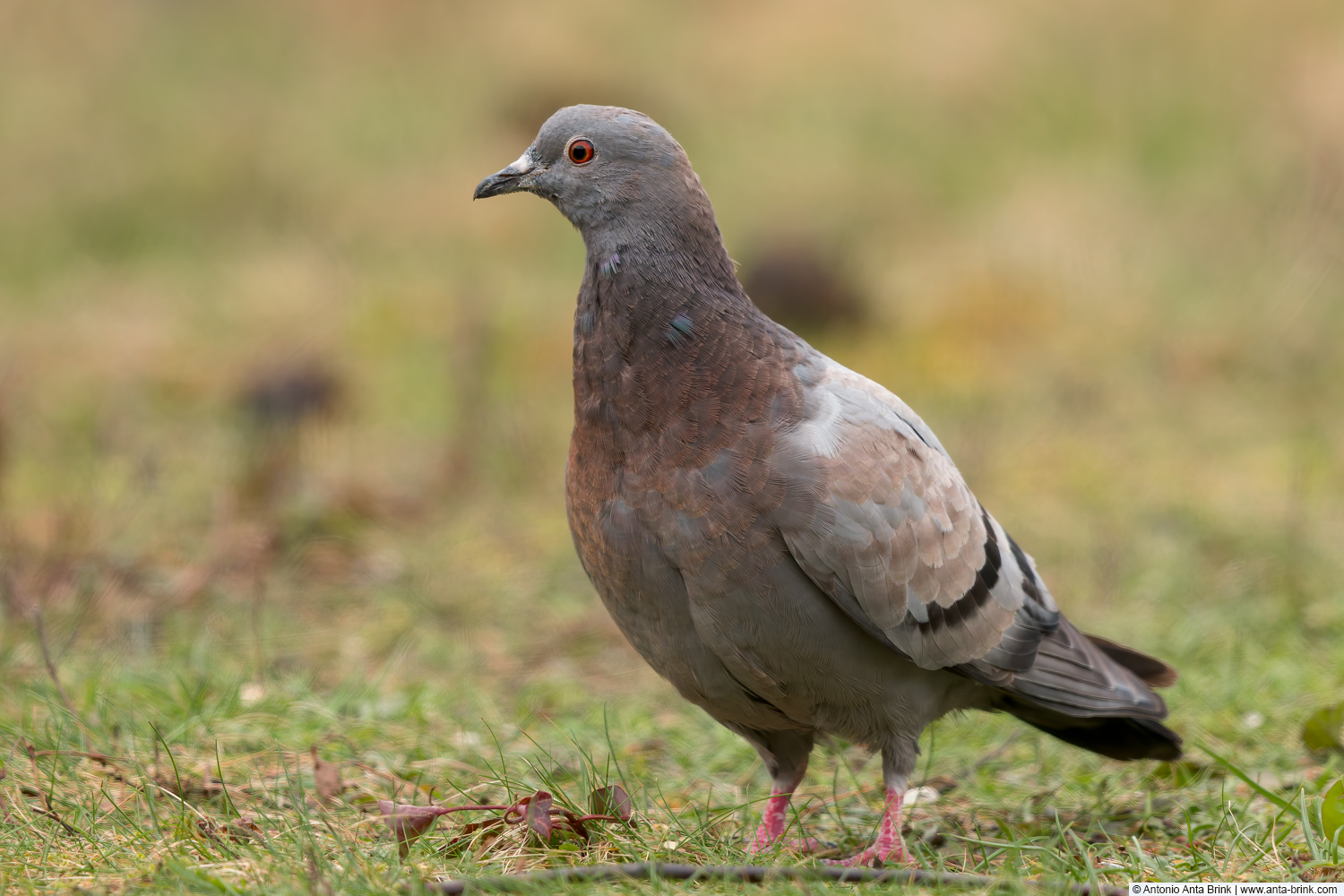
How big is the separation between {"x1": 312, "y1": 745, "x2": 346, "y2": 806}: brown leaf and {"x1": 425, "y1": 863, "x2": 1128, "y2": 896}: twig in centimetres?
85

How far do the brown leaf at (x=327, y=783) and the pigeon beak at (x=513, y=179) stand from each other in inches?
64.4

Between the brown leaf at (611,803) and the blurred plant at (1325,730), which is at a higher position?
the blurred plant at (1325,730)

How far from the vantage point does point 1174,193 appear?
1110 centimetres

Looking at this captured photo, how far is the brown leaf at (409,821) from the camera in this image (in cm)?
294

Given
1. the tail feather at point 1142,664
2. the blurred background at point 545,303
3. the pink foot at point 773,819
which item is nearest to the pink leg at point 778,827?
the pink foot at point 773,819

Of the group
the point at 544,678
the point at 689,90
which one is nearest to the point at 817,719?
the point at 544,678

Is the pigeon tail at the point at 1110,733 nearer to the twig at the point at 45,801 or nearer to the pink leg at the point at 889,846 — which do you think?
the pink leg at the point at 889,846

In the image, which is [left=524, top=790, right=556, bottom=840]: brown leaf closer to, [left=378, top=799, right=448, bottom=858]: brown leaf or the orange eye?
[left=378, top=799, right=448, bottom=858]: brown leaf

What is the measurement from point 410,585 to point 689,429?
120 inches

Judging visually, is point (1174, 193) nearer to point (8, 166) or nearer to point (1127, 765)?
point (1127, 765)

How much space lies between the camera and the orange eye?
3.49 m

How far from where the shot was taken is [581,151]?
11.5 ft

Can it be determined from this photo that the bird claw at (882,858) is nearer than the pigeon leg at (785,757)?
Yes

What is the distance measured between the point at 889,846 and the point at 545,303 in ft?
23.1
